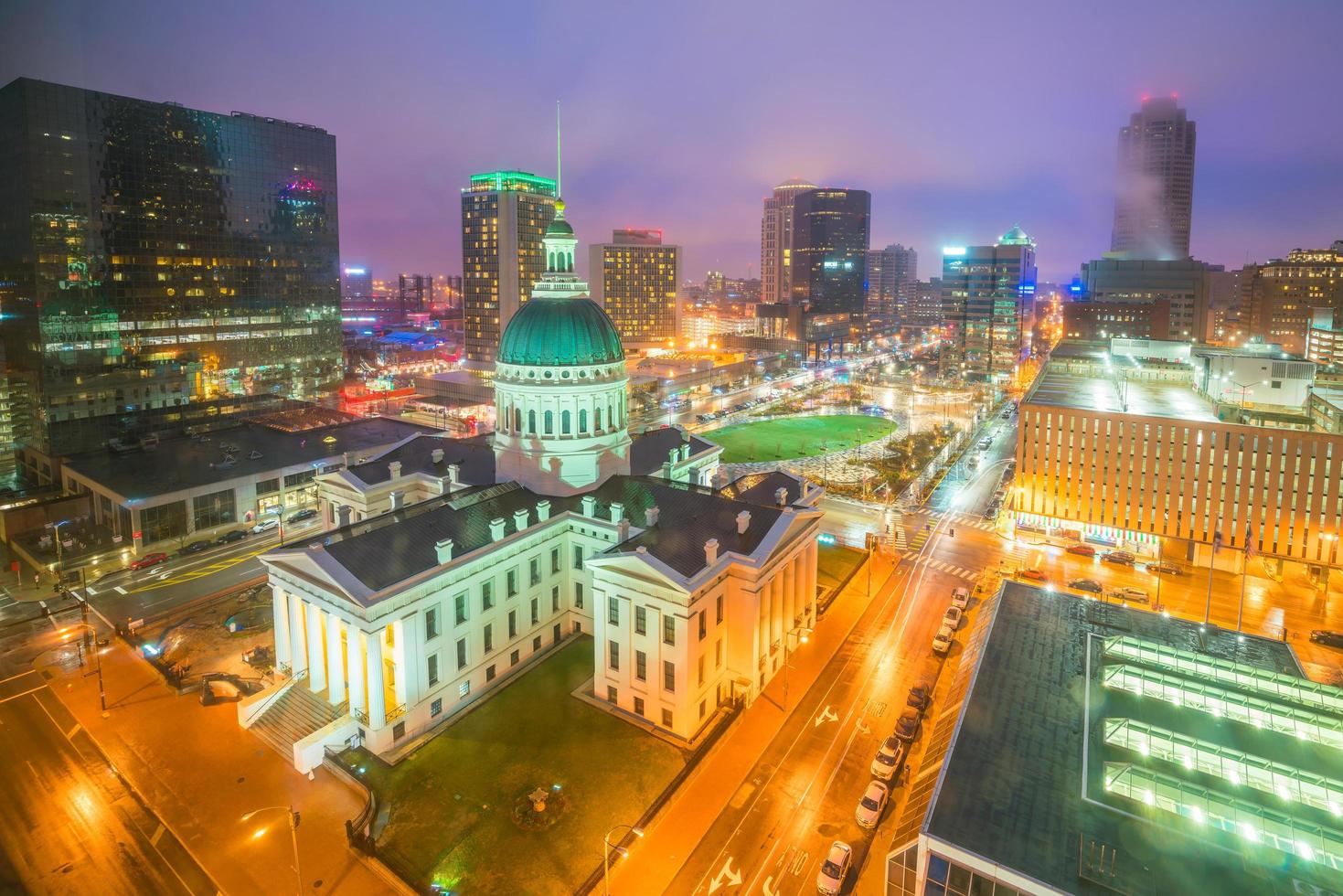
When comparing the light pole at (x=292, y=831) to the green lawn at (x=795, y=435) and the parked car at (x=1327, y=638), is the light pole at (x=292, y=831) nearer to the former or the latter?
the parked car at (x=1327, y=638)

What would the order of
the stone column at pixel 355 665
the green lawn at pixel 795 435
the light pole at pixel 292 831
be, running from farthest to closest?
1. the green lawn at pixel 795 435
2. the stone column at pixel 355 665
3. the light pole at pixel 292 831

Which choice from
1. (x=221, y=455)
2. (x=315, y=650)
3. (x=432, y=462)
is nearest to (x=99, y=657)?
(x=315, y=650)

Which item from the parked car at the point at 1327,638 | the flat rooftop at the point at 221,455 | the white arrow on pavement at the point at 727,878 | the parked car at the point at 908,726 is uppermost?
the flat rooftop at the point at 221,455

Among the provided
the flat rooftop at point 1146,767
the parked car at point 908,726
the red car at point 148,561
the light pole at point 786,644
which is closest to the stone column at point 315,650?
the light pole at point 786,644

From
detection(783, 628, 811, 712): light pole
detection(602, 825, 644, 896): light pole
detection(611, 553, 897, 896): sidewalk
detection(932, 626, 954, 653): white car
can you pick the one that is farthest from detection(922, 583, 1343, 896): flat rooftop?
detection(602, 825, 644, 896): light pole

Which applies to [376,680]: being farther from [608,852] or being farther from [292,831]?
[608,852]

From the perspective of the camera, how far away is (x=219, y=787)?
44.2 metres

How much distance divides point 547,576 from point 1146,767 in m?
42.2

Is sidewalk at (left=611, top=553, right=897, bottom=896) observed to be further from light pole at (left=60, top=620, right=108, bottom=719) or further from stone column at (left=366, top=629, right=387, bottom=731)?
light pole at (left=60, top=620, right=108, bottom=719)

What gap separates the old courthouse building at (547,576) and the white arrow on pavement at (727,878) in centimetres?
1050

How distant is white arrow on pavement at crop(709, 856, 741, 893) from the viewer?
38.1 meters

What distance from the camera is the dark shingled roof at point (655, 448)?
Answer: 76688mm

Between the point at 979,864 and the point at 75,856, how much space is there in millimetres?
47961

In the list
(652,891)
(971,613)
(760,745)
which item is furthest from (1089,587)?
(652,891)
